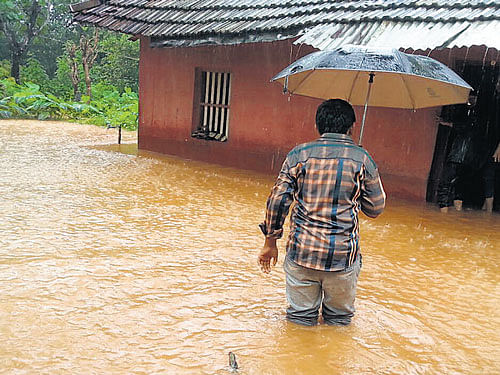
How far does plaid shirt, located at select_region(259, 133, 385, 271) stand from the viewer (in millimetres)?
3370

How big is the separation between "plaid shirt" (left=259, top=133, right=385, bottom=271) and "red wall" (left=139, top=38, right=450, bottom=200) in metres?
5.40

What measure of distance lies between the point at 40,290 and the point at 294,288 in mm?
2175

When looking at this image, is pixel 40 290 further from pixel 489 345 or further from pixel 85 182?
pixel 85 182

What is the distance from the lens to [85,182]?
871 cm

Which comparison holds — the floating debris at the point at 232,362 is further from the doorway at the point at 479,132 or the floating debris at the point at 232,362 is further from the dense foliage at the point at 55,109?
the dense foliage at the point at 55,109

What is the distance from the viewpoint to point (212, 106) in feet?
38.4

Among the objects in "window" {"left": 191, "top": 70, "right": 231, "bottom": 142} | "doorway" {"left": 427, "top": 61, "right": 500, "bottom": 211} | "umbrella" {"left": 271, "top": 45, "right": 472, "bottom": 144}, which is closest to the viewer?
"umbrella" {"left": 271, "top": 45, "right": 472, "bottom": 144}

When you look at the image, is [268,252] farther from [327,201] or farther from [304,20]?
[304,20]

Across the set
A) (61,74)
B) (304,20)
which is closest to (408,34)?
(304,20)

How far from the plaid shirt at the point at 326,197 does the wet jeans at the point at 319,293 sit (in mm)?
85

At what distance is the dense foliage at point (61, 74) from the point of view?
805 inches

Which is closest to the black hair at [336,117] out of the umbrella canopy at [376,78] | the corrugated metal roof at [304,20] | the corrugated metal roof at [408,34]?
the umbrella canopy at [376,78]

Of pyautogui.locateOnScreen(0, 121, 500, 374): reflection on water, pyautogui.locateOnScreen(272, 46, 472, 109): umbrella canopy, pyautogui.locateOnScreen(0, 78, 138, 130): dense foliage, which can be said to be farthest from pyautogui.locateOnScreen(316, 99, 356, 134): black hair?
pyautogui.locateOnScreen(0, 78, 138, 130): dense foliage

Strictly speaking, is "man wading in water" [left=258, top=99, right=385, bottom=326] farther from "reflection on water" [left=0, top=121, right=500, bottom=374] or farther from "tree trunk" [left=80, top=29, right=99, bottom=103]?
"tree trunk" [left=80, top=29, right=99, bottom=103]
